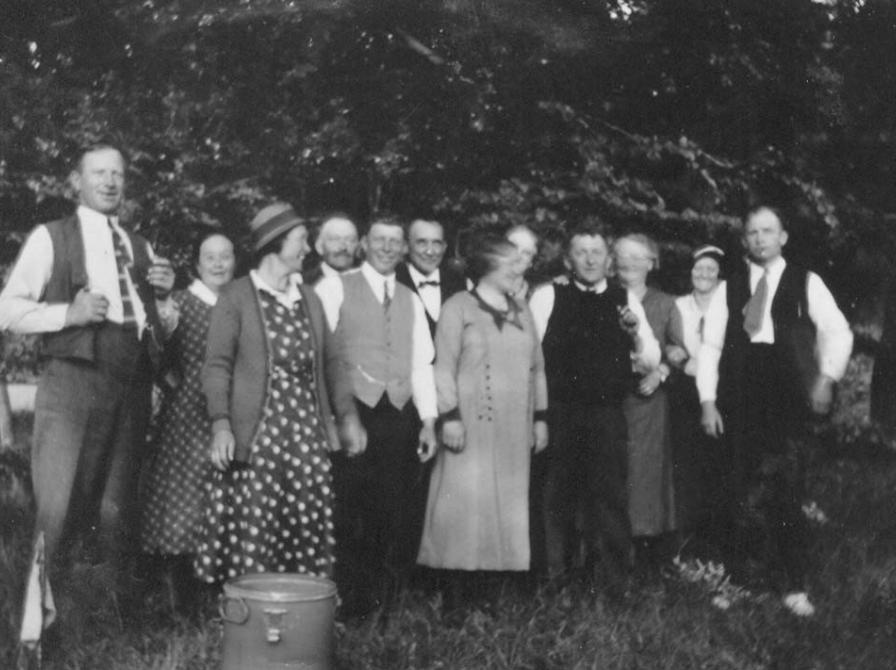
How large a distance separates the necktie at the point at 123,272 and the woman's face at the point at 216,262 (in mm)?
599

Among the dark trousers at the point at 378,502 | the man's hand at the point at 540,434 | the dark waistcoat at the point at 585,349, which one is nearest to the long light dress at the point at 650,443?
the dark waistcoat at the point at 585,349

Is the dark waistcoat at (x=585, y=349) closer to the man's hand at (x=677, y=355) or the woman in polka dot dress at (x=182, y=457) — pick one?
the man's hand at (x=677, y=355)

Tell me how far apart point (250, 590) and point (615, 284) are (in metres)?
2.56

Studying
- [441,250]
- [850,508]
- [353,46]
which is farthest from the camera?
[850,508]

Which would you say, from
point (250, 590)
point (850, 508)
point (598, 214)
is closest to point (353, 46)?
point (598, 214)

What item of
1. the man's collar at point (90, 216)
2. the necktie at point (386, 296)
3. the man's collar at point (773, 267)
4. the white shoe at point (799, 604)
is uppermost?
the man's collar at point (90, 216)

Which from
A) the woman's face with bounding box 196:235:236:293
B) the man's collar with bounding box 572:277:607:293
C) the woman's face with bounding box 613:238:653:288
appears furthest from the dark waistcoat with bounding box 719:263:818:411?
the woman's face with bounding box 196:235:236:293

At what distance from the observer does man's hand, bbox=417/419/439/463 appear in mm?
5270

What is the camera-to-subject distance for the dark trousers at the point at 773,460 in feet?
18.8

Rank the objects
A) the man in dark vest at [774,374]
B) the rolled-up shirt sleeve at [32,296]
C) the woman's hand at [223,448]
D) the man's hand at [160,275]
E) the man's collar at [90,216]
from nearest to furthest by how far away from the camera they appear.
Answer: the woman's hand at [223,448]
the rolled-up shirt sleeve at [32,296]
the man's collar at [90,216]
the man's hand at [160,275]
the man in dark vest at [774,374]

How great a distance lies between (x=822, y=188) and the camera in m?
6.70

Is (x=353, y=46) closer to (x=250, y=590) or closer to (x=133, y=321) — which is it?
(x=133, y=321)

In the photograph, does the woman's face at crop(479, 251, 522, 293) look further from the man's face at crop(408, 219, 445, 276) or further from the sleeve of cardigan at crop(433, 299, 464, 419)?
the man's face at crop(408, 219, 445, 276)

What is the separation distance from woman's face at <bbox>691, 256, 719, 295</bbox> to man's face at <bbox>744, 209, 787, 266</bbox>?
1.52 feet
